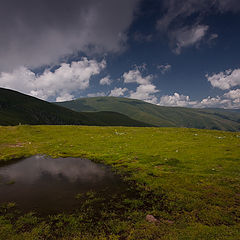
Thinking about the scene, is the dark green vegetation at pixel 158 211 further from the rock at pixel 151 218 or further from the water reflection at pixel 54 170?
the water reflection at pixel 54 170

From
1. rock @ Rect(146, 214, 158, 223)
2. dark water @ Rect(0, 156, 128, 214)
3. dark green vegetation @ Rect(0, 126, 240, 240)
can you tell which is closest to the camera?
dark green vegetation @ Rect(0, 126, 240, 240)

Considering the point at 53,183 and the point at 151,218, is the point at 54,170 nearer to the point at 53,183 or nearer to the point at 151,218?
the point at 53,183

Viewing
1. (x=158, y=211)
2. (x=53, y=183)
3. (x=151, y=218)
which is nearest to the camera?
(x=151, y=218)

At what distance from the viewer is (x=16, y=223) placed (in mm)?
10656

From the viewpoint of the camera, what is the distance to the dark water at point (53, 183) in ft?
43.0

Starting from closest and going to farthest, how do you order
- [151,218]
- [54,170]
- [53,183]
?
[151,218], [53,183], [54,170]

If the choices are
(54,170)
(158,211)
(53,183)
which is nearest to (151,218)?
(158,211)

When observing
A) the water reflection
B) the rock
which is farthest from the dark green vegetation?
the water reflection

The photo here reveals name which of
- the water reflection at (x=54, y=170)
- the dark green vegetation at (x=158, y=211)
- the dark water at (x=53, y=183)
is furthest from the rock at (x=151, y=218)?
the water reflection at (x=54, y=170)

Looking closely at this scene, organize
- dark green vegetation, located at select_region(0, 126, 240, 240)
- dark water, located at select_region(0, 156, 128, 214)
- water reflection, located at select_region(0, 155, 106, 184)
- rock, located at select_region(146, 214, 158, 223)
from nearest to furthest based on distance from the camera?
dark green vegetation, located at select_region(0, 126, 240, 240), rock, located at select_region(146, 214, 158, 223), dark water, located at select_region(0, 156, 128, 214), water reflection, located at select_region(0, 155, 106, 184)

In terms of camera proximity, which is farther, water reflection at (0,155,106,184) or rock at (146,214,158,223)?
water reflection at (0,155,106,184)

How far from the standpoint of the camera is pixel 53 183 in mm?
16922

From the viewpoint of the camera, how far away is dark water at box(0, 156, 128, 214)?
516 inches

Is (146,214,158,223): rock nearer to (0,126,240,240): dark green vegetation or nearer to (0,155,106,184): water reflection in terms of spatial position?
(0,126,240,240): dark green vegetation
